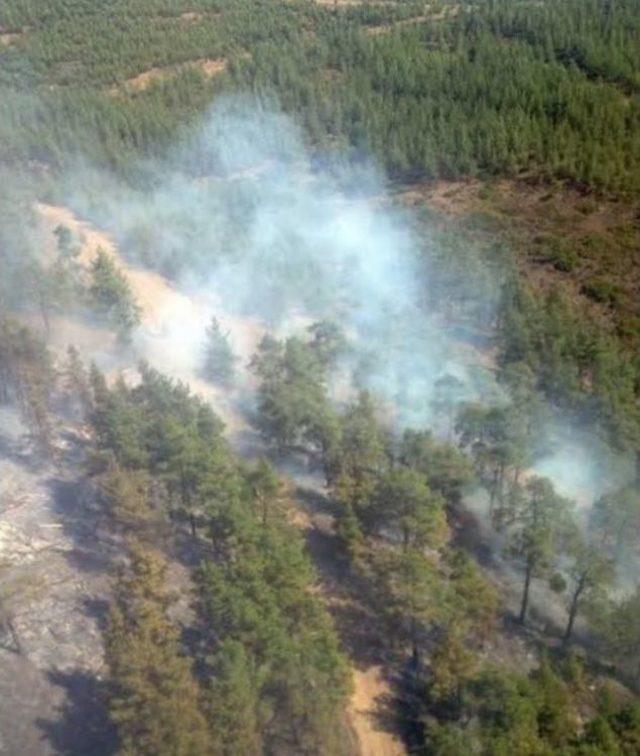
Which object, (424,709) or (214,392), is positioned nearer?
(424,709)

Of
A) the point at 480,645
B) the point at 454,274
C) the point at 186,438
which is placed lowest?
the point at 480,645

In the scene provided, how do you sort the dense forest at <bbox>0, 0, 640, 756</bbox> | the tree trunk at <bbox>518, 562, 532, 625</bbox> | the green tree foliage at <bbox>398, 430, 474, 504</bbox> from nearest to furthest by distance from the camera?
the dense forest at <bbox>0, 0, 640, 756</bbox> → the tree trunk at <bbox>518, 562, 532, 625</bbox> → the green tree foliage at <bbox>398, 430, 474, 504</bbox>

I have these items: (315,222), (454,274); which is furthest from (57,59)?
(454,274)

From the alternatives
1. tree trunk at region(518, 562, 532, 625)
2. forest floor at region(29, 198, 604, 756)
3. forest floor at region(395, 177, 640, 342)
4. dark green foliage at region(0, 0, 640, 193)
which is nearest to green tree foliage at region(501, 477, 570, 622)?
tree trunk at region(518, 562, 532, 625)

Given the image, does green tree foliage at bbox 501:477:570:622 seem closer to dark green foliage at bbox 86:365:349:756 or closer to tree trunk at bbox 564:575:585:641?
tree trunk at bbox 564:575:585:641

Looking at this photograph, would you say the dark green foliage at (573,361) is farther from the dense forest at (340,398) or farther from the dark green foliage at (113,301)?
the dark green foliage at (113,301)

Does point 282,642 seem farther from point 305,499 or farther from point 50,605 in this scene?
point 305,499

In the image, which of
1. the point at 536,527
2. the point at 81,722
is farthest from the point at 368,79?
the point at 81,722

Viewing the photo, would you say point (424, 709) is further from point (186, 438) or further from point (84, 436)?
point (84, 436)
